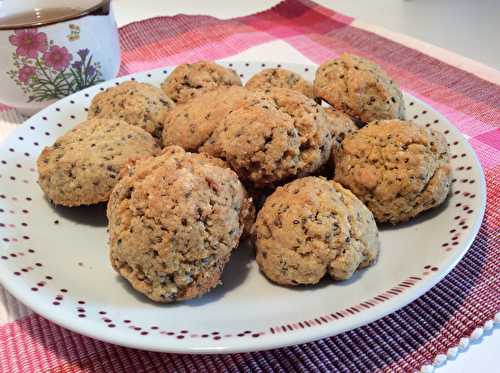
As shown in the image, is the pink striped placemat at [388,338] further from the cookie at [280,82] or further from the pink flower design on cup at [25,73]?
the pink flower design on cup at [25,73]

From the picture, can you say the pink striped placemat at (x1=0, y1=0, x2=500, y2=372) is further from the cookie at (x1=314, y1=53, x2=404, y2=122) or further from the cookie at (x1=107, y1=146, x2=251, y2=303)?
the cookie at (x1=314, y1=53, x2=404, y2=122)

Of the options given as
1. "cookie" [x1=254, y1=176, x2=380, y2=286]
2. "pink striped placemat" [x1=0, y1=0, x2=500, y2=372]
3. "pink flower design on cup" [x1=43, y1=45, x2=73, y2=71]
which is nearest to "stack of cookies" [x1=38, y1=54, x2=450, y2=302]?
"cookie" [x1=254, y1=176, x2=380, y2=286]

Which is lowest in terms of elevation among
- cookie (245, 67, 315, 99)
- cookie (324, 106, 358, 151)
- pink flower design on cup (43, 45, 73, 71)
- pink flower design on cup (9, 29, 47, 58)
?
cookie (324, 106, 358, 151)

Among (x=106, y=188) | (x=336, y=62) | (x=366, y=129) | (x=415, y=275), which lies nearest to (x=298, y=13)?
(x=336, y=62)

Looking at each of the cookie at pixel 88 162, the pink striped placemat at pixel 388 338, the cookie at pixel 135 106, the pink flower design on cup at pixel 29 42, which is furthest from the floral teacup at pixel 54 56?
the pink striped placemat at pixel 388 338

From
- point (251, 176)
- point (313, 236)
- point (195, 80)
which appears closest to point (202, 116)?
point (251, 176)

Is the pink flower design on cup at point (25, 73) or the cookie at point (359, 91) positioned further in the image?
the pink flower design on cup at point (25, 73)

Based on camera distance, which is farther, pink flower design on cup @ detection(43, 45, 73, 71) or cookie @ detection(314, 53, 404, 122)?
pink flower design on cup @ detection(43, 45, 73, 71)
